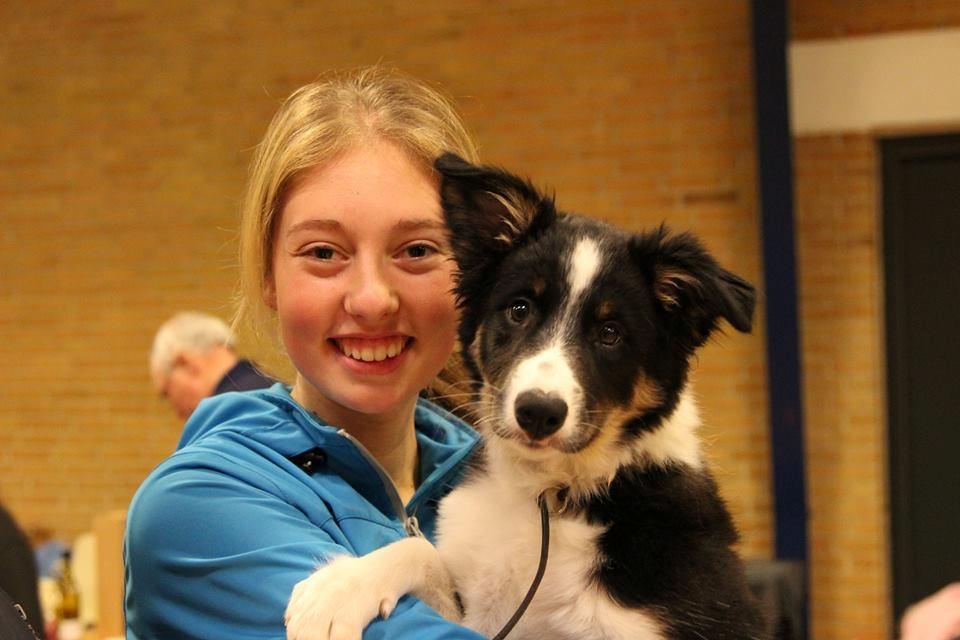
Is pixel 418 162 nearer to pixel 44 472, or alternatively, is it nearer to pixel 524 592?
pixel 524 592

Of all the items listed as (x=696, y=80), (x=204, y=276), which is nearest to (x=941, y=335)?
(x=696, y=80)

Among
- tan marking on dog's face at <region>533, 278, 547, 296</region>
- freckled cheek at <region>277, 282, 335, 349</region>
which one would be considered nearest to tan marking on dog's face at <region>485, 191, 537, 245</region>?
tan marking on dog's face at <region>533, 278, 547, 296</region>

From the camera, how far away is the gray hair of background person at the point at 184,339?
5.69m

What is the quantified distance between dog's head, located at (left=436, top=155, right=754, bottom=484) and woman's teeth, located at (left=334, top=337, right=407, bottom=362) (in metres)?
0.15

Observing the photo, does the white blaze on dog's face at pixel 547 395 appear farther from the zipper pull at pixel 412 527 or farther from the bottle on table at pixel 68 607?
the bottle on table at pixel 68 607

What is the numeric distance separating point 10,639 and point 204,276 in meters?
5.87

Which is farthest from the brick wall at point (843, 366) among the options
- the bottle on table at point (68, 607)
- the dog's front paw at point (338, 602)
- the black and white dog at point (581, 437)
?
the dog's front paw at point (338, 602)

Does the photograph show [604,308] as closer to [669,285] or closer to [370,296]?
[669,285]

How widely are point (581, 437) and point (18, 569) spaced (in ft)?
8.07

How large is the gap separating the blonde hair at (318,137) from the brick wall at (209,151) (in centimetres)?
432

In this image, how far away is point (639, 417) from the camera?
1830 millimetres

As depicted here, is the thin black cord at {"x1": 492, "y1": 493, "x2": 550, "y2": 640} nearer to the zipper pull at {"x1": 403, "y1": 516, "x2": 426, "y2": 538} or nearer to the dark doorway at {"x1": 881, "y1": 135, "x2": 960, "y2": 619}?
the zipper pull at {"x1": 403, "y1": 516, "x2": 426, "y2": 538}

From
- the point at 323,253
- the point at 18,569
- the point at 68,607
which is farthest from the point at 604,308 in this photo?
the point at 68,607

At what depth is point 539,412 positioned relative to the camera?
5.43 ft
